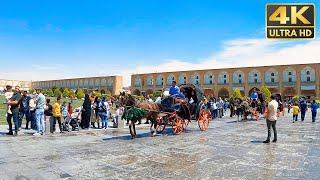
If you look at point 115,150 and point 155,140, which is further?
point 155,140

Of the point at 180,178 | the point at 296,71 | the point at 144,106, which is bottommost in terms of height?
the point at 180,178

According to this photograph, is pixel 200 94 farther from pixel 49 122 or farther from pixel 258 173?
pixel 258 173

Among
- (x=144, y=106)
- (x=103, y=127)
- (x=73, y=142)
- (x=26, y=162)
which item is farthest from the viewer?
(x=103, y=127)

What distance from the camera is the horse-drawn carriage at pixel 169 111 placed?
12.7 meters

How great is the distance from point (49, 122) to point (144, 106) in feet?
14.5

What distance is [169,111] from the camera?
46.0ft

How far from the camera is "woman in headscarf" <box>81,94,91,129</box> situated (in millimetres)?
16594

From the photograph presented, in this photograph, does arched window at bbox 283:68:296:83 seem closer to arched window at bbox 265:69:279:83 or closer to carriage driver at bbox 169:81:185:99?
arched window at bbox 265:69:279:83

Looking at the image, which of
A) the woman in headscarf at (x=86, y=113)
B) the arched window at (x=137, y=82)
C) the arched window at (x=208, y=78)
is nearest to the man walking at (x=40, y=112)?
the woman in headscarf at (x=86, y=113)

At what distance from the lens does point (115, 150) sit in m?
10.1

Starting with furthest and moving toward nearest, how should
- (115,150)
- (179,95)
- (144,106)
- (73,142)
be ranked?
(179,95) < (144,106) < (73,142) < (115,150)

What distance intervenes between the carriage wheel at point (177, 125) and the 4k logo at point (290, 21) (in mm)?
5155

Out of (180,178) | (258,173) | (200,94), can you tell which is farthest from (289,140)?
(180,178)

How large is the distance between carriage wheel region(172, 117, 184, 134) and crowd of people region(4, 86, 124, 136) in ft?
7.11
